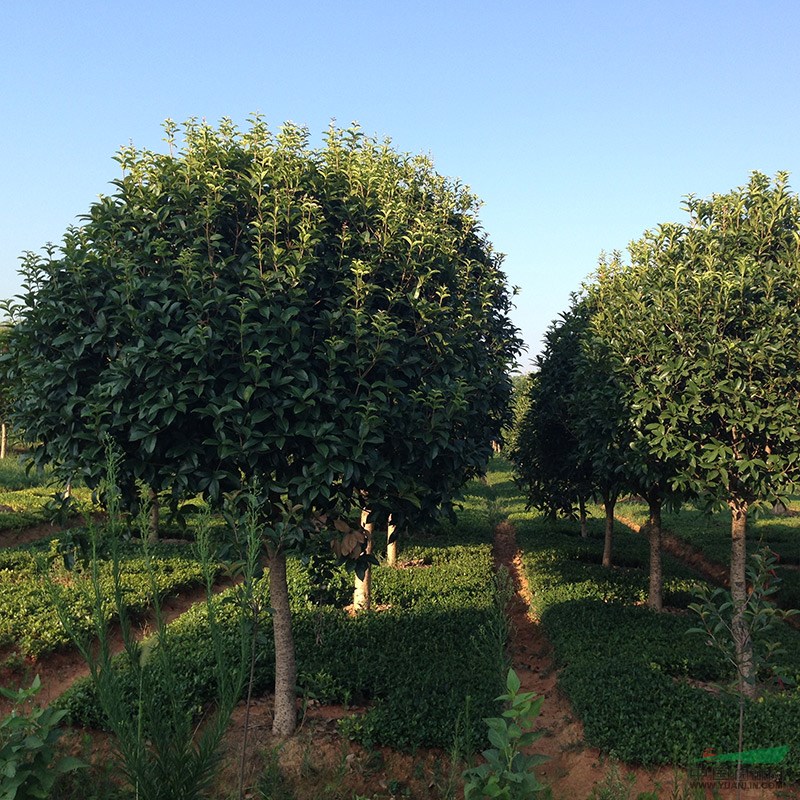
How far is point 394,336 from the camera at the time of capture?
7.46m

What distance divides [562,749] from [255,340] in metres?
6.50

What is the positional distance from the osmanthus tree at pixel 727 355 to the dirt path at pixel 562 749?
2347mm

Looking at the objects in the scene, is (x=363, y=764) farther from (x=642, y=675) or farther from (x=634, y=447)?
(x=634, y=447)

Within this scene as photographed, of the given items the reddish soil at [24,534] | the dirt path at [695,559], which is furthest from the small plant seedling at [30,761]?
the dirt path at [695,559]

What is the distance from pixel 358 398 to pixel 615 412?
256 inches

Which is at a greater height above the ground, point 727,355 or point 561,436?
point 727,355

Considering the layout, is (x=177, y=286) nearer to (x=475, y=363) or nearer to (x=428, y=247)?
(x=428, y=247)

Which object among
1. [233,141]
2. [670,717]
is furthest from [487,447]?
[233,141]

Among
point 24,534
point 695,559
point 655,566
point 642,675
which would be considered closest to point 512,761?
point 642,675

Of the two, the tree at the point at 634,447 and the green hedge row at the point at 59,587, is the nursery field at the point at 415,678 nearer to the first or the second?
the green hedge row at the point at 59,587

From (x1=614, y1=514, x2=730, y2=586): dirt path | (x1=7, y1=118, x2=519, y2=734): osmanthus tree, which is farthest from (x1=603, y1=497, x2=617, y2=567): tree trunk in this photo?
(x1=7, y1=118, x2=519, y2=734): osmanthus tree

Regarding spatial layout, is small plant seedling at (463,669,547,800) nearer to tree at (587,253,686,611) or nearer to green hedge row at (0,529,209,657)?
green hedge row at (0,529,209,657)

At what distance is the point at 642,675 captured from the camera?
33.8ft

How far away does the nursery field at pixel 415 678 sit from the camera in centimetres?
727
